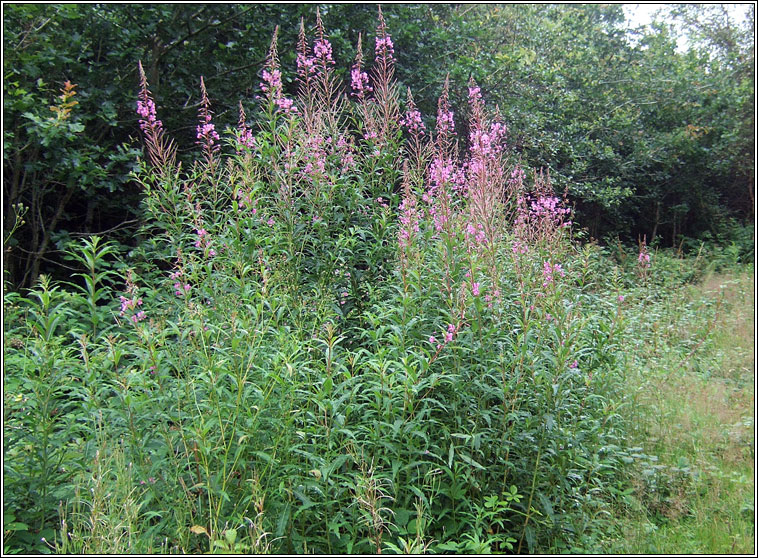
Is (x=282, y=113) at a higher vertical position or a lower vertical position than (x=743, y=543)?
higher

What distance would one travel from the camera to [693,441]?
3.71m


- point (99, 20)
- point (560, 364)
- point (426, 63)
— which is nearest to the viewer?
point (560, 364)

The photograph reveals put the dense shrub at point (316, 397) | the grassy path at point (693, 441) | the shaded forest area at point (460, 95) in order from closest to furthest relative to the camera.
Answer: the dense shrub at point (316, 397), the grassy path at point (693, 441), the shaded forest area at point (460, 95)

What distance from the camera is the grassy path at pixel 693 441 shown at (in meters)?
2.82

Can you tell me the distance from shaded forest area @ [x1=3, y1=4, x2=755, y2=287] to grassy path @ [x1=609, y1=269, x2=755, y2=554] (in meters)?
3.56

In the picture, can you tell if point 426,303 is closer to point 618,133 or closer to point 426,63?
point 426,63

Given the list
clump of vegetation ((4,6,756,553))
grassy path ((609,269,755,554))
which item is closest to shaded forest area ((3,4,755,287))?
clump of vegetation ((4,6,756,553))

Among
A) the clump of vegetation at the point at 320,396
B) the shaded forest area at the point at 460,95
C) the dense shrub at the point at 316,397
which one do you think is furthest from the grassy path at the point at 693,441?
the shaded forest area at the point at 460,95

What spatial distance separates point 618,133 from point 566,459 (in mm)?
8610

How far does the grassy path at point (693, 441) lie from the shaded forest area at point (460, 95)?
3.56m

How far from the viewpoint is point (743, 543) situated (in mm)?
2684

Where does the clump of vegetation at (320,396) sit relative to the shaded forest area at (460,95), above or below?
below

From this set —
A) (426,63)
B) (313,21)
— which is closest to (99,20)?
(313,21)

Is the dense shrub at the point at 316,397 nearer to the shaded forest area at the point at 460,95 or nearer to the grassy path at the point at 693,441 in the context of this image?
the grassy path at the point at 693,441
